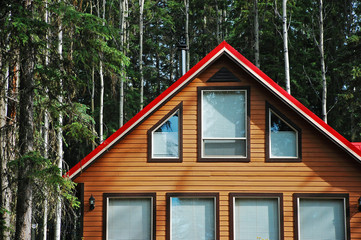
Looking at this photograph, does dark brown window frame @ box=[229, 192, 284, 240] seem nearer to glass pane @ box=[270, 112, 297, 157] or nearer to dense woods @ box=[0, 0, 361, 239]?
glass pane @ box=[270, 112, 297, 157]

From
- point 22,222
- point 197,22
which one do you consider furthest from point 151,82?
point 22,222

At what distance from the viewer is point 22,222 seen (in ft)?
33.5

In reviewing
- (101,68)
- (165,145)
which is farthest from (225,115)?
(101,68)

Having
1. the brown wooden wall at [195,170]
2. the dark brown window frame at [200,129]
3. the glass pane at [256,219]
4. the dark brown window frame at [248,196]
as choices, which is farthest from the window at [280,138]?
the glass pane at [256,219]

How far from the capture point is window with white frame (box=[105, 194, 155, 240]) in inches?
475

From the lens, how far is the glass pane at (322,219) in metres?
11.8

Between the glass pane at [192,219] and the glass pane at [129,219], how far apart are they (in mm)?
638

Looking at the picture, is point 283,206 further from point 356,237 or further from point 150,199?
point 150,199

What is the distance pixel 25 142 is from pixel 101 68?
464 centimetres

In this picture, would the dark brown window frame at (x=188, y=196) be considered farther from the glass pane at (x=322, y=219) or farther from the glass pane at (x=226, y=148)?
the glass pane at (x=322, y=219)

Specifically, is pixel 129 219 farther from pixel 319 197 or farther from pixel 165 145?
pixel 319 197

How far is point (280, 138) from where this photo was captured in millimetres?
12219

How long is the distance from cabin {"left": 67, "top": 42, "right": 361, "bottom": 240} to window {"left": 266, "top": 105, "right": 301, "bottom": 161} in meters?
0.02

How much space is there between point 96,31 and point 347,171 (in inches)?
262
